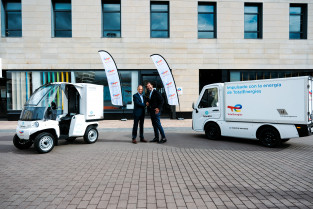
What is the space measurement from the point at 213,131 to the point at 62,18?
1345 cm

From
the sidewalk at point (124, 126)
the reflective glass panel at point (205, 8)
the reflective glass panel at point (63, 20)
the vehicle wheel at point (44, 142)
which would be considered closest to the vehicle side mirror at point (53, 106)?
the vehicle wheel at point (44, 142)

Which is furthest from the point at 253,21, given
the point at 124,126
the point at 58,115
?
the point at 58,115

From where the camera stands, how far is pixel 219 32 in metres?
14.9

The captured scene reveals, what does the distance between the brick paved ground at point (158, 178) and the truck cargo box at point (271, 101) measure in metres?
1.00

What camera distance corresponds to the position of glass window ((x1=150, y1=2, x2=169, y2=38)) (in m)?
14.9

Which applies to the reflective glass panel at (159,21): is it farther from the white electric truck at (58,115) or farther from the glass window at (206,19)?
the white electric truck at (58,115)

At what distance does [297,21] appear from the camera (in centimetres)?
1558

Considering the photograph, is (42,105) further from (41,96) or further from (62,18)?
(62,18)

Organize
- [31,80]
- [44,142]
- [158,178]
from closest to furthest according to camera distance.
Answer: [158,178], [44,142], [31,80]

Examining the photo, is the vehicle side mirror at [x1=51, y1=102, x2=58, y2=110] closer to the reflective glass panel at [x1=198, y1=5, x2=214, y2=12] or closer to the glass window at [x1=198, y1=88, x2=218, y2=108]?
the glass window at [x1=198, y1=88, x2=218, y2=108]

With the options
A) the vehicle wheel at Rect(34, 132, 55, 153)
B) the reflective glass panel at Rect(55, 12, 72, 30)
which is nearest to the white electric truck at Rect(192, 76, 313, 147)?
the vehicle wheel at Rect(34, 132, 55, 153)

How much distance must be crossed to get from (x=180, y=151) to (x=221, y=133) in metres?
2.27

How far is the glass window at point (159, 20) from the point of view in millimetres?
14914

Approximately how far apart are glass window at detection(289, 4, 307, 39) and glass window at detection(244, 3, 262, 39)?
7.94ft
